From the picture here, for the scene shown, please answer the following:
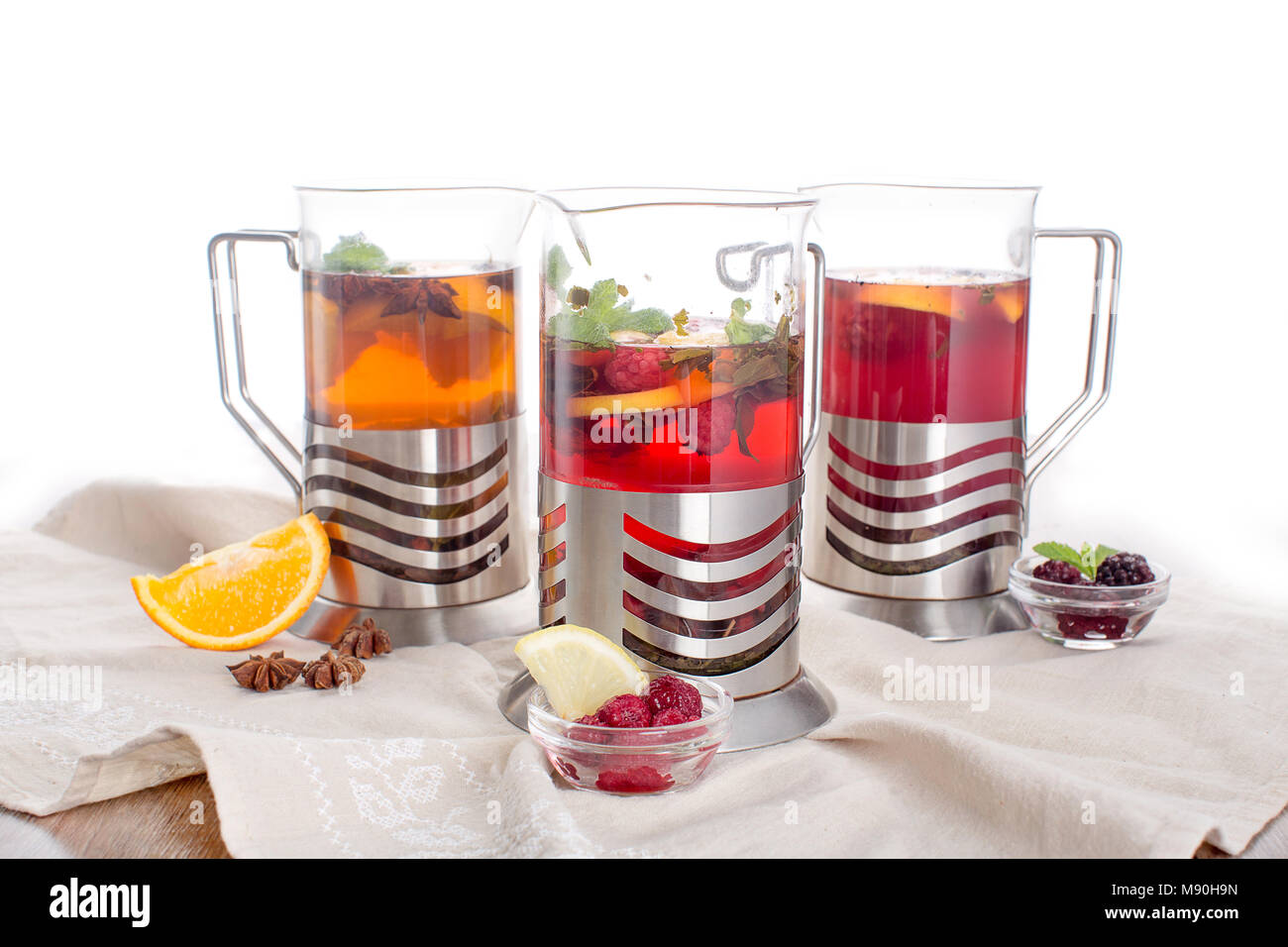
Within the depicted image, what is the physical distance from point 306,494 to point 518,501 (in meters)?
0.41

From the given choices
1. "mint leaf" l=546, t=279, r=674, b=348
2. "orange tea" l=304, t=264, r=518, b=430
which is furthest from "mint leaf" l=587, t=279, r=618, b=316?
"orange tea" l=304, t=264, r=518, b=430

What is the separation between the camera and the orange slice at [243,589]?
2.41 m

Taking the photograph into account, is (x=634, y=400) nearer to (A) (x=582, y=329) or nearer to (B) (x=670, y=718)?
(A) (x=582, y=329)

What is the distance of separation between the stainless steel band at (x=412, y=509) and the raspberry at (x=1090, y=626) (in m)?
1.05

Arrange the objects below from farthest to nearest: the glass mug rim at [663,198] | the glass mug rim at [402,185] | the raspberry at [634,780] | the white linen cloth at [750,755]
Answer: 1. the glass mug rim at [402,185]
2. the glass mug rim at [663,198]
3. the raspberry at [634,780]
4. the white linen cloth at [750,755]

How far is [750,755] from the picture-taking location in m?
1.98

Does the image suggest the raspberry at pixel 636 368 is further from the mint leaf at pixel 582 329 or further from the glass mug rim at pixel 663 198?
the glass mug rim at pixel 663 198

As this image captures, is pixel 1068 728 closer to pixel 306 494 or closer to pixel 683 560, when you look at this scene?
pixel 683 560

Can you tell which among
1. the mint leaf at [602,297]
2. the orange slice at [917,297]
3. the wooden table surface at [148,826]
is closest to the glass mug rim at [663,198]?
the mint leaf at [602,297]

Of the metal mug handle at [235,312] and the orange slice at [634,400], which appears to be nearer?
the orange slice at [634,400]

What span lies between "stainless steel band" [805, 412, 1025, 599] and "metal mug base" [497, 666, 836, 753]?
1.46ft

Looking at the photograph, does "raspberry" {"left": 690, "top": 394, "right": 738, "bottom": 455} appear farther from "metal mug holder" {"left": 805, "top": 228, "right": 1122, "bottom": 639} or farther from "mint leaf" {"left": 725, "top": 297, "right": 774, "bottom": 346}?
"metal mug holder" {"left": 805, "top": 228, "right": 1122, "bottom": 639}

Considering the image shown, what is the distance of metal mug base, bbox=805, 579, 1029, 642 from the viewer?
2.57 meters

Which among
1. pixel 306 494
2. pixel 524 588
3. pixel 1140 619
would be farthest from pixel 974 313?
pixel 306 494
